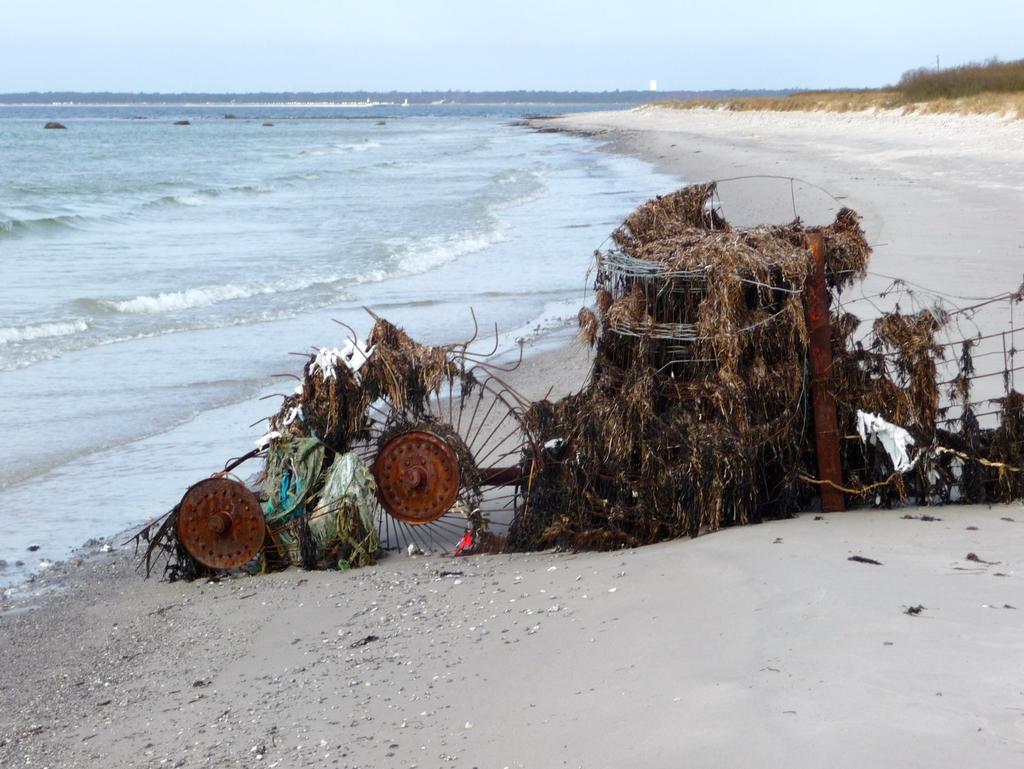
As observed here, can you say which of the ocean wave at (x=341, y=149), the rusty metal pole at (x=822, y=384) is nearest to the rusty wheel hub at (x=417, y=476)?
the rusty metal pole at (x=822, y=384)

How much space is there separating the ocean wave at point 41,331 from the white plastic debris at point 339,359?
25.6 ft

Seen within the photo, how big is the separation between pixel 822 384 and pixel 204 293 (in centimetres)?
1112

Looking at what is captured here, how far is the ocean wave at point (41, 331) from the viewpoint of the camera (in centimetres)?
1211

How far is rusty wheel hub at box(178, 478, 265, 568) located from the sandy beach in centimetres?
14

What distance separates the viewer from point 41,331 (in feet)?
40.8

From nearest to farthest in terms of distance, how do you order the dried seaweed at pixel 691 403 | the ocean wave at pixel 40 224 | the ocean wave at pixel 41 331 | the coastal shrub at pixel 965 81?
1. the dried seaweed at pixel 691 403
2. the ocean wave at pixel 41 331
3. the ocean wave at pixel 40 224
4. the coastal shrub at pixel 965 81

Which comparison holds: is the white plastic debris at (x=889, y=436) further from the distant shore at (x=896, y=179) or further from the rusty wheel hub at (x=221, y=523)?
the rusty wheel hub at (x=221, y=523)

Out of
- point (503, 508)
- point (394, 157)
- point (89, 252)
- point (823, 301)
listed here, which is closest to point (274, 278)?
point (89, 252)

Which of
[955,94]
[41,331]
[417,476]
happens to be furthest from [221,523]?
[955,94]

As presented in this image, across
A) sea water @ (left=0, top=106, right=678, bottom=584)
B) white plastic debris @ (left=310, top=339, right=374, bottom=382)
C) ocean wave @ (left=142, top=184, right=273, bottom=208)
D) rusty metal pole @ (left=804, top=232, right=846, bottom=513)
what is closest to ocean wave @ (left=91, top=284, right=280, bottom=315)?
sea water @ (left=0, top=106, right=678, bottom=584)

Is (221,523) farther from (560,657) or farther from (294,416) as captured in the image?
(560,657)

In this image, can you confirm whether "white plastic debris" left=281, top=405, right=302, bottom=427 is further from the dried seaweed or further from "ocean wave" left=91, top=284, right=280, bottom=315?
"ocean wave" left=91, top=284, right=280, bottom=315

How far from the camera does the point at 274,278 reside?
16.2 meters

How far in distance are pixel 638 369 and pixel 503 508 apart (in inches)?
44.7
